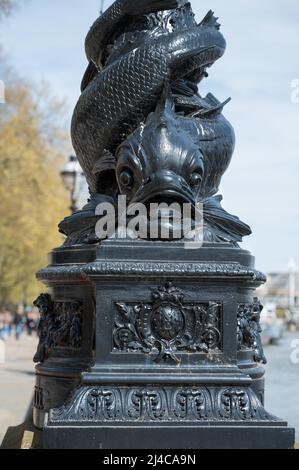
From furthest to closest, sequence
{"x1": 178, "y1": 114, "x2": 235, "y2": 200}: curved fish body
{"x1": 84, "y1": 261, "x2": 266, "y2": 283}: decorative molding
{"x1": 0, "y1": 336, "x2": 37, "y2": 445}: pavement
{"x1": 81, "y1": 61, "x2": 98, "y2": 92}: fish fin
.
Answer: {"x1": 0, "y1": 336, "x2": 37, "y2": 445}: pavement, {"x1": 81, "y1": 61, "x2": 98, "y2": 92}: fish fin, {"x1": 178, "y1": 114, "x2": 235, "y2": 200}: curved fish body, {"x1": 84, "y1": 261, "x2": 266, "y2": 283}: decorative molding

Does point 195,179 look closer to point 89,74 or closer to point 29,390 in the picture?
point 89,74

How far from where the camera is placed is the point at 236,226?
16.9 feet

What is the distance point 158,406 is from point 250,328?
0.91 meters

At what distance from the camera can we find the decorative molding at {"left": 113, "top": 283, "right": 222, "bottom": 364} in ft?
14.6

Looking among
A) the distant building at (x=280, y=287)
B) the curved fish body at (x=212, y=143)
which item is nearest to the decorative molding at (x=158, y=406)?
the curved fish body at (x=212, y=143)

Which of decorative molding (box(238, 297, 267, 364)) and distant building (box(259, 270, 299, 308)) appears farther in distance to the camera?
distant building (box(259, 270, 299, 308))

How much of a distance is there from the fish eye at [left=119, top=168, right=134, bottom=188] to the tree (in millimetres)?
22665

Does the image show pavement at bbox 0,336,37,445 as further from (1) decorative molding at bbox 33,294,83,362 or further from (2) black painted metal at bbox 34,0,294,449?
(2) black painted metal at bbox 34,0,294,449

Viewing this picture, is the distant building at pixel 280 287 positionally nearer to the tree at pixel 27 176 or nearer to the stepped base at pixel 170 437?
the tree at pixel 27 176

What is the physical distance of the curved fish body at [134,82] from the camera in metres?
5.27

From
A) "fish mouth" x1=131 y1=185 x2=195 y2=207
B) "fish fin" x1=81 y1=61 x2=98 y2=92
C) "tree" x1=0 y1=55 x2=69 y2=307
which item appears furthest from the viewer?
"tree" x1=0 y1=55 x2=69 y2=307

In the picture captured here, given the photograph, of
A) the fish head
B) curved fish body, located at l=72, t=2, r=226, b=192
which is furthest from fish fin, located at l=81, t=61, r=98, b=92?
the fish head

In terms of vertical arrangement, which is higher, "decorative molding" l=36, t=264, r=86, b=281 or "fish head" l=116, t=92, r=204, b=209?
"fish head" l=116, t=92, r=204, b=209

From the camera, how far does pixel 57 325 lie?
507cm
